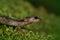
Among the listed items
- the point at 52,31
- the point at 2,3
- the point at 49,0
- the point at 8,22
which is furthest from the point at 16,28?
the point at 49,0

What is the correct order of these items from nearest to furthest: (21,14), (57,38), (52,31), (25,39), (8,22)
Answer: (25,39) → (8,22) → (57,38) → (52,31) → (21,14)

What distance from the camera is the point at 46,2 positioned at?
18.5m

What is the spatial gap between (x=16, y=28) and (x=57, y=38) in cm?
186

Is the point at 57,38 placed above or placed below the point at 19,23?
below

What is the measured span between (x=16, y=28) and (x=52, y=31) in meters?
2.20

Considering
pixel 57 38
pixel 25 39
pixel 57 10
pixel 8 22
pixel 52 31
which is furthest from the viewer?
pixel 57 10

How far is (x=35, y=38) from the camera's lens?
10094 millimetres

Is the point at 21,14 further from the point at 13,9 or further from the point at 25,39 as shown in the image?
the point at 25,39

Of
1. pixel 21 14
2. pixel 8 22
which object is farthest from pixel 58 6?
pixel 8 22

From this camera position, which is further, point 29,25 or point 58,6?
point 58,6

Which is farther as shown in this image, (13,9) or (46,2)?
(46,2)

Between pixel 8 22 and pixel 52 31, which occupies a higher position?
pixel 8 22

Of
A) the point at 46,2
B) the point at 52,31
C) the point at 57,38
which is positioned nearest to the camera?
the point at 57,38

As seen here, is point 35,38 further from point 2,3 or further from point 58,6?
point 58,6
